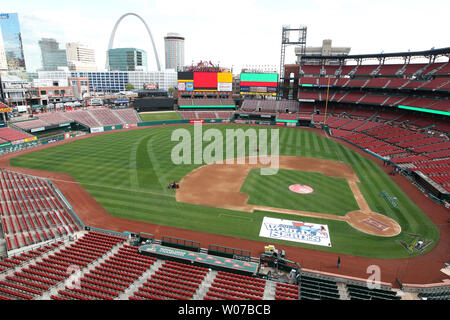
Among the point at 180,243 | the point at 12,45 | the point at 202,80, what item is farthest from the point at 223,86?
the point at 12,45

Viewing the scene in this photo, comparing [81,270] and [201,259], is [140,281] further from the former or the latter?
[201,259]

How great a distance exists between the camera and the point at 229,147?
183 ft

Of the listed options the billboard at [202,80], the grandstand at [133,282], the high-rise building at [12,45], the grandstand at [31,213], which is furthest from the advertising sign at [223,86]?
the high-rise building at [12,45]

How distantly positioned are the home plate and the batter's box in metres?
8.03

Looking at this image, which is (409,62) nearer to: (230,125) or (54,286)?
(230,125)

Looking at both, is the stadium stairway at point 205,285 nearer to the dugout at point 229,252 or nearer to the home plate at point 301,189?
the dugout at point 229,252

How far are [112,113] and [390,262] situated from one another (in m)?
80.0

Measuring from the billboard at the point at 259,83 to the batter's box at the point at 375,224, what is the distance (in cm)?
7117

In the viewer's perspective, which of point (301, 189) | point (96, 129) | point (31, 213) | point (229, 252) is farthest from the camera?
point (96, 129)

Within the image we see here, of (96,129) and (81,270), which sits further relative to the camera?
(96,129)

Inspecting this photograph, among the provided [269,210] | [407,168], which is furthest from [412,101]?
[269,210]

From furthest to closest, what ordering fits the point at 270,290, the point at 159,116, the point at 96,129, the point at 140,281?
the point at 159,116
the point at 96,129
the point at 140,281
the point at 270,290

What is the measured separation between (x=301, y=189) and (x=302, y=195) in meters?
1.87

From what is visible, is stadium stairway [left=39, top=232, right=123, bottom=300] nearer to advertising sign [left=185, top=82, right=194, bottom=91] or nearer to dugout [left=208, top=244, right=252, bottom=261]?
dugout [left=208, top=244, right=252, bottom=261]
